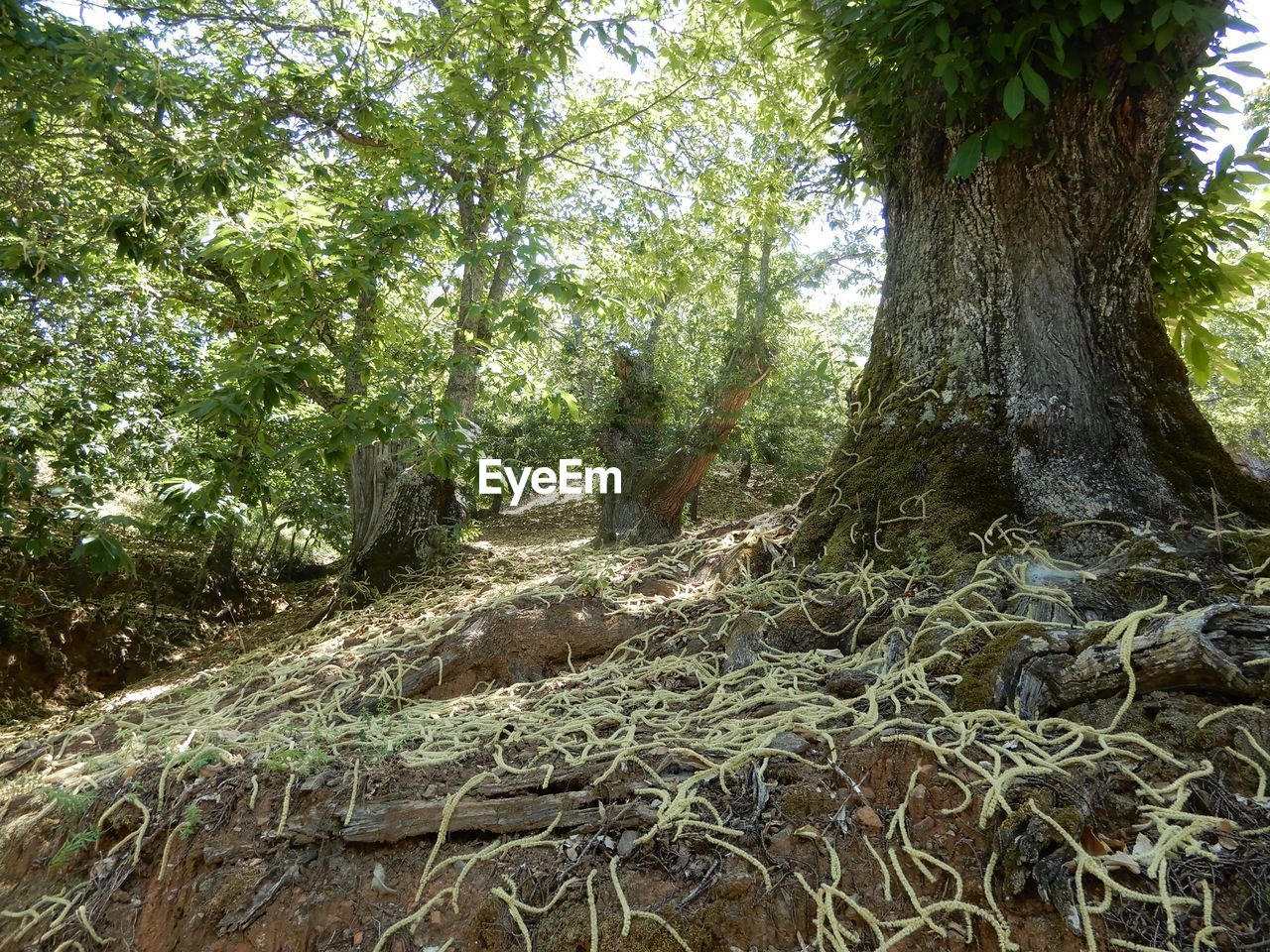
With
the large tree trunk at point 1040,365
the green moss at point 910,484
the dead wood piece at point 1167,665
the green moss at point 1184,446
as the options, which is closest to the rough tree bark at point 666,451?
the green moss at point 910,484

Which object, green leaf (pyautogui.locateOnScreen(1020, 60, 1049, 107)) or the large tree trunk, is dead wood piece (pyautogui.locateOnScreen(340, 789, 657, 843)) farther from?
green leaf (pyautogui.locateOnScreen(1020, 60, 1049, 107))

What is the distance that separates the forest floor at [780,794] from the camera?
4.49 ft

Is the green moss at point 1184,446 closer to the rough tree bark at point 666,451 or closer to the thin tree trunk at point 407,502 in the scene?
the rough tree bark at point 666,451

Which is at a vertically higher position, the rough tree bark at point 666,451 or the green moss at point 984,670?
the rough tree bark at point 666,451

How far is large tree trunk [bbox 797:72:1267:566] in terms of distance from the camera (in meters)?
2.62

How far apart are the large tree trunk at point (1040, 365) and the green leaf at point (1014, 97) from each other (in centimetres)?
45

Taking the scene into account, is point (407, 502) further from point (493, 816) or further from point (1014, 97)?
point (1014, 97)

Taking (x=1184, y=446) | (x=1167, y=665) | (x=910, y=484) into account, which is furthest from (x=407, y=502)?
(x=1167, y=665)

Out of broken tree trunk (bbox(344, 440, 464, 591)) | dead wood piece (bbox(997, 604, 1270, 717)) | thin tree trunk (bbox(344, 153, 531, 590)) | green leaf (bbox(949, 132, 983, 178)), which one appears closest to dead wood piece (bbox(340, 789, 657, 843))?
dead wood piece (bbox(997, 604, 1270, 717))

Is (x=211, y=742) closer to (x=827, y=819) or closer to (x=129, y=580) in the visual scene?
(x=827, y=819)

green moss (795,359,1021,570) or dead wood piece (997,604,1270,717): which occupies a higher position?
green moss (795,359,1021,570)

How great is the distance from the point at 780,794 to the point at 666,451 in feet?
15.5

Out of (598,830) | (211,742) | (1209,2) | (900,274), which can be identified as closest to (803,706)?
(598,830)

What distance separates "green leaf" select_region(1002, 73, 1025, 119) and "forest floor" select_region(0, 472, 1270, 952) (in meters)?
1.45
